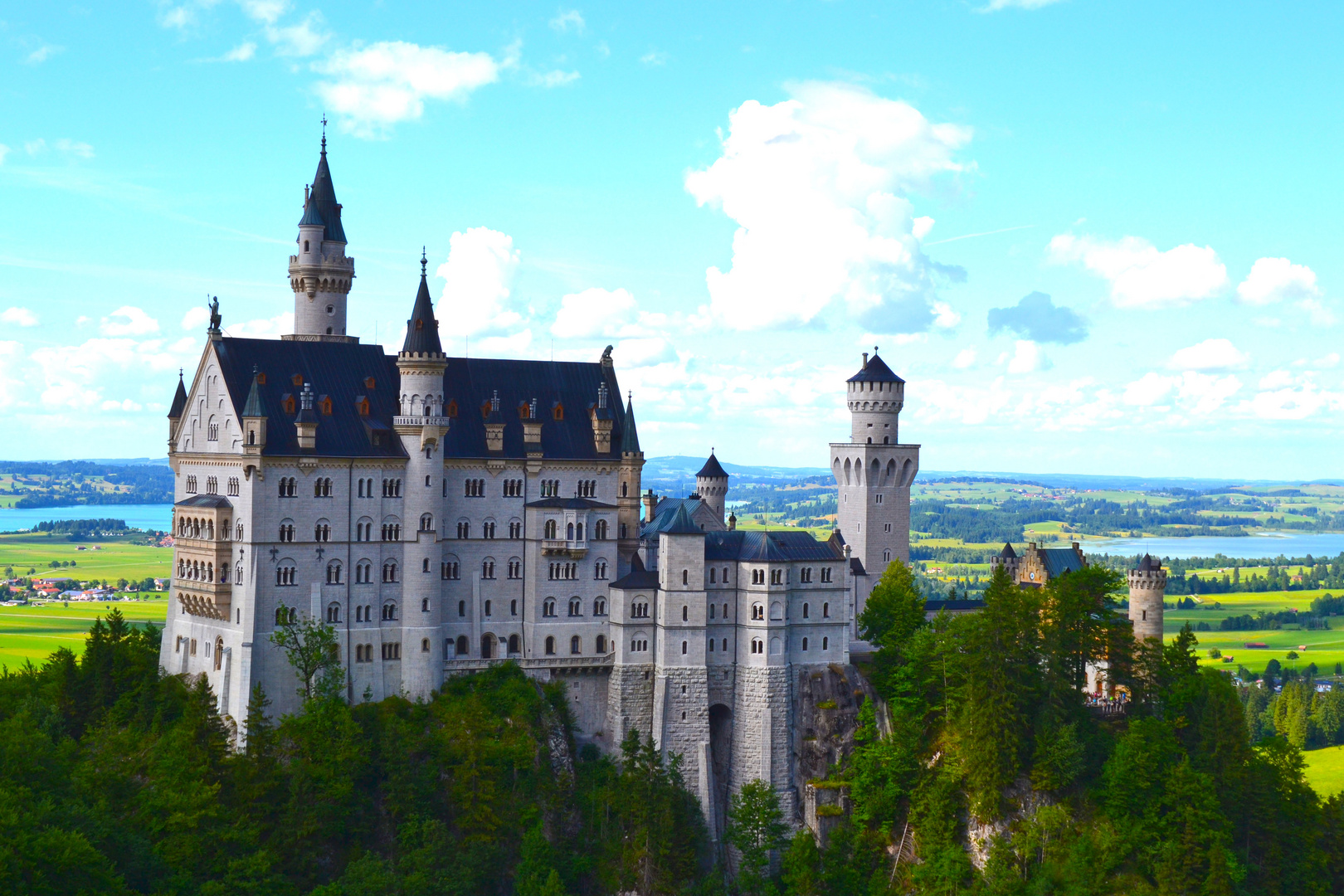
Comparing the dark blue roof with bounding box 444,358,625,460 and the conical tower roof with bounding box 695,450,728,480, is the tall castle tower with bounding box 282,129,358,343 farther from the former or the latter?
the conical tower roof with bounding box 695,450,728,480

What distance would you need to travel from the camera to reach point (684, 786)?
93188mm

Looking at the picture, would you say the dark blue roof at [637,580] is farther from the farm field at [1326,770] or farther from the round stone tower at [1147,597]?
the farm field at [1326,770]

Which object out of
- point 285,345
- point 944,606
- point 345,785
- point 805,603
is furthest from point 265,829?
point 944,606

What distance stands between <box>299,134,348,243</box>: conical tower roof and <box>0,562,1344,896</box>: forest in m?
27.9

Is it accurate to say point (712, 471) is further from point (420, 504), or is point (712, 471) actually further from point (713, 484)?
point (420, 504)

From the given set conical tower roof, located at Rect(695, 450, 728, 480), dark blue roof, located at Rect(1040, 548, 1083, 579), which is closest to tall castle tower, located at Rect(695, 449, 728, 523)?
conical tower roof, located at Rect(695, 450, 728, 480)

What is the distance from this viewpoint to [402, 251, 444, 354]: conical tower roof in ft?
300

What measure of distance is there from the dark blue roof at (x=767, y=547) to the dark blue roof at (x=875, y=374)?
19.5 metres

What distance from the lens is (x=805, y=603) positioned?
319 feet

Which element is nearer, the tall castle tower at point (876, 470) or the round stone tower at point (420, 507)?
the round stone tower at point (420, 507)

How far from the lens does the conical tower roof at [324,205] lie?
9969cm

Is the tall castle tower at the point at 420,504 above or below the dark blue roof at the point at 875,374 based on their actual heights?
below

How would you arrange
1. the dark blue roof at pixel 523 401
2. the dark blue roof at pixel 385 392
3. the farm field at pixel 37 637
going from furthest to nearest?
the farm field at pixel 37 637, the dark blue roof at pixel 523 401, the dark blue roof at pixel 385 392

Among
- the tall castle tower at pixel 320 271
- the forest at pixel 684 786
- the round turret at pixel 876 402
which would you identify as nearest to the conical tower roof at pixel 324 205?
the tall castle tower at pixel 320 271
